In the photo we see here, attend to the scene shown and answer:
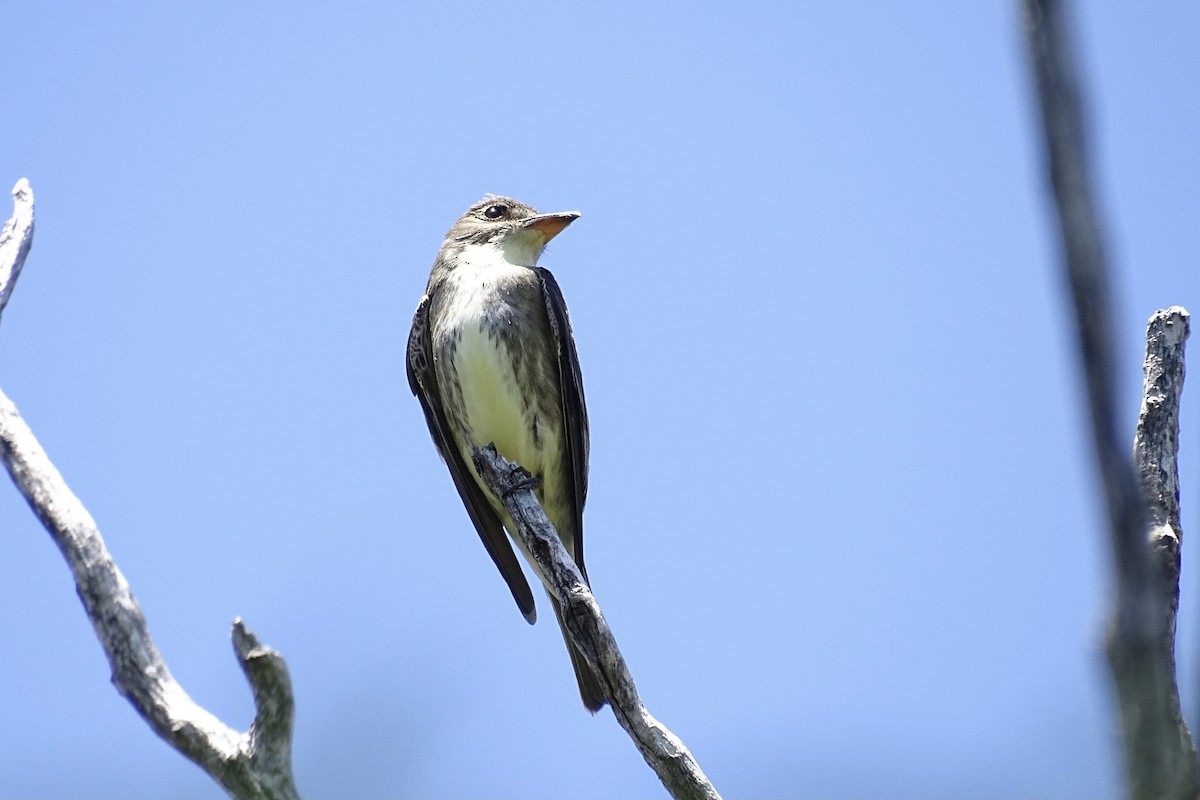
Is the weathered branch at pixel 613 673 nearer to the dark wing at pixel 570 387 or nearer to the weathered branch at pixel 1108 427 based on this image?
the dark wing at pixel 570 387

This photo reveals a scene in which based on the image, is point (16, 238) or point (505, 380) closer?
point (16, 238)

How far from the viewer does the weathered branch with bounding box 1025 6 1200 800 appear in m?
1.10

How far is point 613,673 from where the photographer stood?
502 centimetres

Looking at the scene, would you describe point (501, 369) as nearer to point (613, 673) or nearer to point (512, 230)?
point (512, 230)

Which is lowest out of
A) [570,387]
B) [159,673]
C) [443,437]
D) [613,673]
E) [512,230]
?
[613,673]

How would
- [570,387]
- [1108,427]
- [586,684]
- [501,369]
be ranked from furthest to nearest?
[570,387], [501,369], [586,684], [1108,427]

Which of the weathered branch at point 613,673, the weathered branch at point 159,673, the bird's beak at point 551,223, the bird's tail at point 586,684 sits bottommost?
the bird's tail at point 586,684

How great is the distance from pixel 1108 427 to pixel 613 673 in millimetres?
4056

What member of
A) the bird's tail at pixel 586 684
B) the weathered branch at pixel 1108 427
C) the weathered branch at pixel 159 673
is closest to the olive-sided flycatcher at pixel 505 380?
the bird's tail at pixel 586 684

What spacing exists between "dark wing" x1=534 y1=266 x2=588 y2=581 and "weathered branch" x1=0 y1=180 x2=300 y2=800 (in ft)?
12.7

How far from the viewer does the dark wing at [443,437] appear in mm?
7980

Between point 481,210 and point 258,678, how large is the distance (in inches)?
222

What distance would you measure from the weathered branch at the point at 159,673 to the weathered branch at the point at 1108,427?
9.19 feet

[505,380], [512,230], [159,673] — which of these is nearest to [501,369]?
[505,380]
